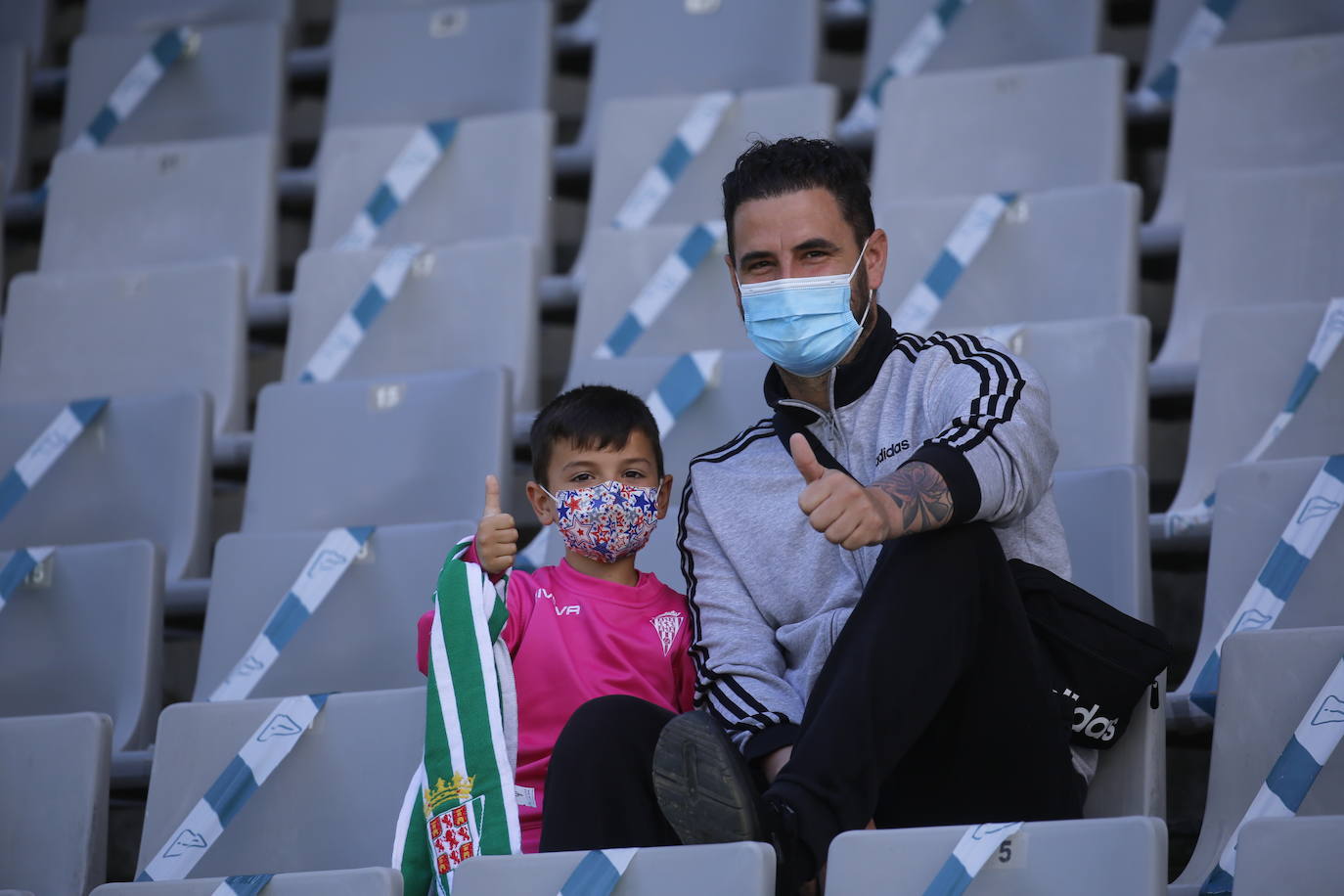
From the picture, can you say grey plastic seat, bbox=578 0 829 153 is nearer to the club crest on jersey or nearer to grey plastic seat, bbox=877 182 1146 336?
grey plastic seat, bbox=877 182 1146 336

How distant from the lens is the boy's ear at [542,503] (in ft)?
7.48

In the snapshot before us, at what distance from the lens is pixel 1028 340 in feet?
8.97

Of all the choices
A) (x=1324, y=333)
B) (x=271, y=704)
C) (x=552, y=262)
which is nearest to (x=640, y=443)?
(x=271, y=704)

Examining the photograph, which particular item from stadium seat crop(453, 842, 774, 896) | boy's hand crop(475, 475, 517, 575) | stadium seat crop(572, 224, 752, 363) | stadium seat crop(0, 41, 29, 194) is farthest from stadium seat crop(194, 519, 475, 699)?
stadium seat crop(0, 41, 29, 194)

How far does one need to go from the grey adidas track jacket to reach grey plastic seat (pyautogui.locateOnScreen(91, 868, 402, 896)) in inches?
16.1

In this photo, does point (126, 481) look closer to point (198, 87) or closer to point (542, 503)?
point (542, 503)

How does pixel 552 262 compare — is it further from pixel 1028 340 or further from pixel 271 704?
pixel 271 704

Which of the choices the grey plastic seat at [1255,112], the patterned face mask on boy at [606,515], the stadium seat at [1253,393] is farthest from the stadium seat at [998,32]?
the patterned face mask on boy at [606,515]

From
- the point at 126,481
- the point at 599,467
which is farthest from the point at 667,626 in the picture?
the point at 126,481

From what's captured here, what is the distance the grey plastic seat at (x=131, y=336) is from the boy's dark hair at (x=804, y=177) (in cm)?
157

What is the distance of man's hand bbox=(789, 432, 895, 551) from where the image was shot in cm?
169

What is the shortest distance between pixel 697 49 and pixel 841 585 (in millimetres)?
2321

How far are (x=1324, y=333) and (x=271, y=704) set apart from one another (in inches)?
62.7

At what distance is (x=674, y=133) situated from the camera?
147 inches
